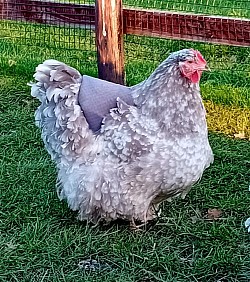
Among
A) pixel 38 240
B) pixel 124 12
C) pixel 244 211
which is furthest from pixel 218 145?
pixel 38 240

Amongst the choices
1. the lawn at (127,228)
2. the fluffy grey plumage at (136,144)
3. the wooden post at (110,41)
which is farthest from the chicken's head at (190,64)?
the wooden post at (110,41)

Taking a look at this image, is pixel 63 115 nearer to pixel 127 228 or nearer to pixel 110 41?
pixel 127 228

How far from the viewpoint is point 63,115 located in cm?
321

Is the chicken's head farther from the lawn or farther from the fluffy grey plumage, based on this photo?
the lawn

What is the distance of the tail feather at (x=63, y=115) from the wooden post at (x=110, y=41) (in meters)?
0.99

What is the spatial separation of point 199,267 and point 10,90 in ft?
8.97

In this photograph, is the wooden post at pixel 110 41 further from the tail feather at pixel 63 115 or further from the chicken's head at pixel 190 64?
the chicken's head at pixel 190 64

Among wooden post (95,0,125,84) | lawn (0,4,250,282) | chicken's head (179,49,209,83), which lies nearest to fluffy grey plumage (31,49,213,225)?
chicken's head (179,49,209,83)

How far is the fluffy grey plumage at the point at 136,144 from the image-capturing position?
121 inches

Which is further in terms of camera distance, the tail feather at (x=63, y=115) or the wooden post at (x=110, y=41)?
the wooden post at (x=110, y=41)

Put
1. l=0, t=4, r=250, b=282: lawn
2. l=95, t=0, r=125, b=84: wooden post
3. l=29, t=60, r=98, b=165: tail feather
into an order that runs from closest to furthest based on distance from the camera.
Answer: l=0, t=4, r=250, b=282: lawn < l=29, t=60, r=98, b=165: tail feather < l=95, t=0, r=125, b=84: wooden post

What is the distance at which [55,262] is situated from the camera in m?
3.07

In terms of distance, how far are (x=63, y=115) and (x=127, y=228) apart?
0.73 metres

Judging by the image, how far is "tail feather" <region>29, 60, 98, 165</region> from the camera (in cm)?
320
